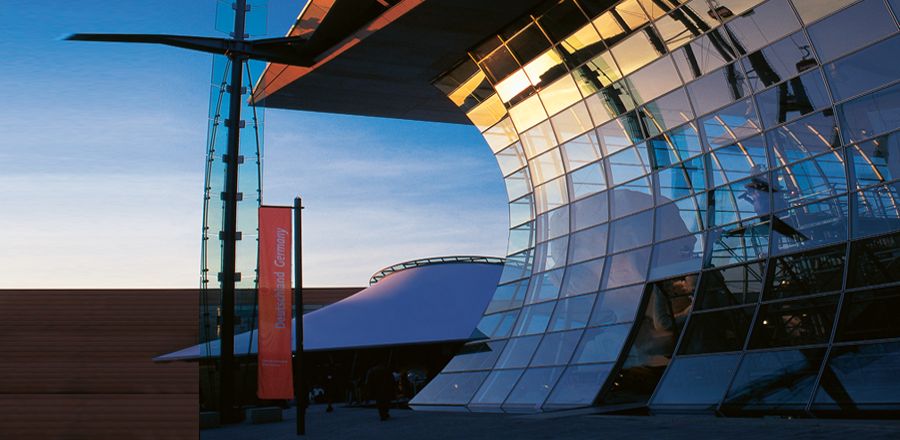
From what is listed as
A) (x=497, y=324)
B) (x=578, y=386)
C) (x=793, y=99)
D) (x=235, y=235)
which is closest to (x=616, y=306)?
(x=578, y=386)

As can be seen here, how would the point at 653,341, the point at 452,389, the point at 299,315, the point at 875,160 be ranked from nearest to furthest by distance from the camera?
the point at 875,160 < the point at 299,315 < the point at 653,341 < the point at 452,389

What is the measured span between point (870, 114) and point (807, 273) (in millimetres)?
2993

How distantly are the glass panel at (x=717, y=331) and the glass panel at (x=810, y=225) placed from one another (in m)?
1.45

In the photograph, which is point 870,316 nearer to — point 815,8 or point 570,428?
point 570,428

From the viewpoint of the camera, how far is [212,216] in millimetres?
21297

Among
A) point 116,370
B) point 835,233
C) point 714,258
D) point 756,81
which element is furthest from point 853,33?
point 116,370

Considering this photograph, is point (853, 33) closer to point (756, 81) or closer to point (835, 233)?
point (756, 81)

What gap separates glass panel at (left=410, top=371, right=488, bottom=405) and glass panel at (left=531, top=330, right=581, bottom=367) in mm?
1921

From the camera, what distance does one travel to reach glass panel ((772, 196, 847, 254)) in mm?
15500

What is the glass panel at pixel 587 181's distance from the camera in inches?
866

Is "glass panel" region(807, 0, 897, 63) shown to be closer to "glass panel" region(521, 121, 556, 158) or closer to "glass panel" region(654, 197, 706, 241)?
"glass panel" region(654, 197, 706, 241)

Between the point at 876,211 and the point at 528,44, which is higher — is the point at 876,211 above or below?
below

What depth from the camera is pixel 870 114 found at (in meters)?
15.0

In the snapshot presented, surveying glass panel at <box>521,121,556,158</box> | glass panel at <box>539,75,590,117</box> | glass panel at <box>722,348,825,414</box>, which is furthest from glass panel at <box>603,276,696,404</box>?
glass panel at <box>521,121,556,158</box>
